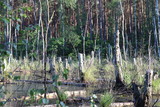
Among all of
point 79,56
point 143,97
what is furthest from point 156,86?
point 79,56

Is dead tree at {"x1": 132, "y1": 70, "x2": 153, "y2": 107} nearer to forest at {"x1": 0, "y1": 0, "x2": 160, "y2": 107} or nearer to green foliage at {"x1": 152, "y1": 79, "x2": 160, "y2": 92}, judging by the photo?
forest at {"x1": 0, "y1": 0, "x2": 160, "y2": 107}

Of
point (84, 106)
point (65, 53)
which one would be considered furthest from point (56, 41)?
point (84, 106)

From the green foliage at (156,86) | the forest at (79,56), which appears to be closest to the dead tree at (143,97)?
the forest at (79,56)

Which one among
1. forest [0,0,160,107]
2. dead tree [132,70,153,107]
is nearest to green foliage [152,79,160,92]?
forest [0,0,160,107]

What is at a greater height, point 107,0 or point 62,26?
point 107,0

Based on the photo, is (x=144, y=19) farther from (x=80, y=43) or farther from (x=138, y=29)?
(x=80, y=43)

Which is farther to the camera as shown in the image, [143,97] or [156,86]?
[156,86]

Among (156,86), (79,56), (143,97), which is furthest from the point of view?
(79,56)

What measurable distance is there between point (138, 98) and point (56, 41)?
22741mm

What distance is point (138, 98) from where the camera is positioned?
6262mm

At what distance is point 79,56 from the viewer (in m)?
11.9

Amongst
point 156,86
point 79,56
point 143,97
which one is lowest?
point 156,86

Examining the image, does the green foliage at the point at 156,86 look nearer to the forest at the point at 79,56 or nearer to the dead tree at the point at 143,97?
the forest at the point at 79,56

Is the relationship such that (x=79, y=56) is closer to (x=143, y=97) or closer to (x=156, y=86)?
(x=156, y=86)
